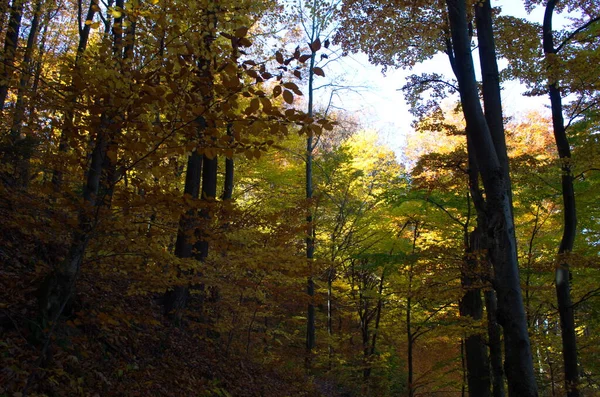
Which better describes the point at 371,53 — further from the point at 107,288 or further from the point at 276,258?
the point at 107,288

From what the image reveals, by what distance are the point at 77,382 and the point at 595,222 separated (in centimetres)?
1221

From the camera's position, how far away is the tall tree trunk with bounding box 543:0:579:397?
25.8 ft

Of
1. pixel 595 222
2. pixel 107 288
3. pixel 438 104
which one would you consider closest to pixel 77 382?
pixel 107 288

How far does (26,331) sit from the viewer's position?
409cm

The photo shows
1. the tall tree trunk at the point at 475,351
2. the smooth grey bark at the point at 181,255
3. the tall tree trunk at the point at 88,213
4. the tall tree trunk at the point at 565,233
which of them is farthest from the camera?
the tall tree trunk at the point at 475,351

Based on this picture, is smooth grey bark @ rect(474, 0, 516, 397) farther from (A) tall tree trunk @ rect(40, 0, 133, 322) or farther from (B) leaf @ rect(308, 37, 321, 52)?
(A) tall tree trunk @ rect(40, 0, 133, 322)

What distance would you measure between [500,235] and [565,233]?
5412 mm

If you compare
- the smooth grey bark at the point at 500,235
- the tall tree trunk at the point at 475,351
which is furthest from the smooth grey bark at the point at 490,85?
the tall tree trunk at the point at 475,351

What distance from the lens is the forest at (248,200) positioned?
9.67 ft

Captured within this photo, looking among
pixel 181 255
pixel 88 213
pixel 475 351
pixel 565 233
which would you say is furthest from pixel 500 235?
pixel 475 351

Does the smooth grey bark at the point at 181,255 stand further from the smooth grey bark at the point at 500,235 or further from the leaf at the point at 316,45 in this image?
the leaf at the point at 316,45

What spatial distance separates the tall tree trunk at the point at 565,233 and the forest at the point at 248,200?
40 mm

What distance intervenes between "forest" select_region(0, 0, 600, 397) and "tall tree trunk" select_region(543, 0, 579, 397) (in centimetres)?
4

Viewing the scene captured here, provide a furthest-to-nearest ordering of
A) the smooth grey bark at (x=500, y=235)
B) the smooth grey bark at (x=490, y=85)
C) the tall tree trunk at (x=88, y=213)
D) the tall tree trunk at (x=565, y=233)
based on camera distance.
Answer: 1. the tall tree trunk at (x=565, y=233)
2. the smooth grey bark at (x=490, y=85)
3. the smooth grey bark at (x=500, y=235)
4. the tall tree trunk at (x=88, y=213)
